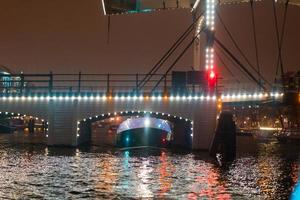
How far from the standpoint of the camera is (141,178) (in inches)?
717

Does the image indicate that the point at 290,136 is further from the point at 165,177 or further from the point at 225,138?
the point at 165,177

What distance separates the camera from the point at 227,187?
646 inches

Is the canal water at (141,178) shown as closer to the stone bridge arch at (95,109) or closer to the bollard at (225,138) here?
the bollard at (225,138)

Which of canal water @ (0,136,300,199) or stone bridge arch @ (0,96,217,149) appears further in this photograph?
stone bridge arch @ (0,96,217,149)

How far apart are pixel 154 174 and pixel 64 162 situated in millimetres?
5460

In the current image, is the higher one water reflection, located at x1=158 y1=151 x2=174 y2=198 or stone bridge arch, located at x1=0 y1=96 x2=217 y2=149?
stone bridge arch, located at x1=0 y1=96 x2=217 y2=149

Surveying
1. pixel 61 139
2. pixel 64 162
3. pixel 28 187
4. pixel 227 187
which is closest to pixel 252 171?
pixel 227 187

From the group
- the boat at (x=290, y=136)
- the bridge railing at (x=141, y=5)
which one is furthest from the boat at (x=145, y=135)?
the boat at (x=290, y=136)

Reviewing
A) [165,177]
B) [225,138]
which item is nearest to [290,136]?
[225,138]

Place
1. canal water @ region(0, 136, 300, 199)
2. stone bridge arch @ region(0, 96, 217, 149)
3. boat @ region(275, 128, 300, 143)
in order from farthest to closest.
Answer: boat @ region(275, 128, 300, 143), stone bridge arch @ region(0, 96, 217, 149), canal water @ region(0, 136, 300, 199)

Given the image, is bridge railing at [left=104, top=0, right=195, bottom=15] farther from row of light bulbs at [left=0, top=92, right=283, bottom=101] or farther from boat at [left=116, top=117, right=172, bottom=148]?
boat at [left=116, top=117, right=172, bottom=148]

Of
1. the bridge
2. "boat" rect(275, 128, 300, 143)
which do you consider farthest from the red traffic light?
"boat" rect(275, 128, 300, 143)

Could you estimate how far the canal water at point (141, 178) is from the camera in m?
14.8

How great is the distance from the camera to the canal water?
A: 14766 mm
